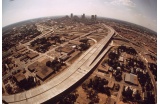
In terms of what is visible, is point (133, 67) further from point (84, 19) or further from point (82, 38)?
point (84, 19)

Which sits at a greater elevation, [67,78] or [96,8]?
[96,8]

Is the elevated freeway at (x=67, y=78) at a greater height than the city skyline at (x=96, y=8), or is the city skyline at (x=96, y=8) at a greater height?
the city skyline at (x=96, y=8)

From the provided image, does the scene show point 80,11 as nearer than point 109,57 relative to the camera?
Yes


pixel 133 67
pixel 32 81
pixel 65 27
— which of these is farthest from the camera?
pixel 65 27

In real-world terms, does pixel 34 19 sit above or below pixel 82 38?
above

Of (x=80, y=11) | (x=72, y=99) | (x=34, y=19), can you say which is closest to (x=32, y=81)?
(x=72, y=99)

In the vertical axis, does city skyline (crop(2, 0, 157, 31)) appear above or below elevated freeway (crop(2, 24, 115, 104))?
above

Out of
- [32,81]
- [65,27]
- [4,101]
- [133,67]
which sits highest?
[65,27]

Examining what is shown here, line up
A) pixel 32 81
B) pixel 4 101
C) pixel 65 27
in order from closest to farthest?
pixel 4 101 → pixel 32 81 → pixel 65 27
